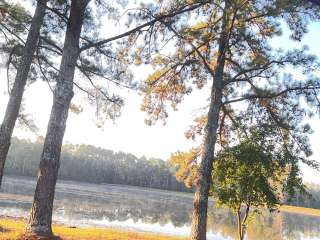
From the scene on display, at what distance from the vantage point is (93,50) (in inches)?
575

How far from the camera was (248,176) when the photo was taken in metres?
14.0

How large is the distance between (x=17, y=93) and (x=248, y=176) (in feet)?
25.9

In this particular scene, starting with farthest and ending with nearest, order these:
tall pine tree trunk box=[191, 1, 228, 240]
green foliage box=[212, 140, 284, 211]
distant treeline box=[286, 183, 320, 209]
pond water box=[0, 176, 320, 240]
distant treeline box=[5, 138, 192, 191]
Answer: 1. distant treeline box=[5, 138, 192, 191]
2. pond water box=[0, 176, 320, 240]
3. tall pine tree trunk box=[191, 1, 228, 240]
4. green foliage box=[212, 140, 284, 211]
5. distant treeline box=[286, 183, 320, 209]

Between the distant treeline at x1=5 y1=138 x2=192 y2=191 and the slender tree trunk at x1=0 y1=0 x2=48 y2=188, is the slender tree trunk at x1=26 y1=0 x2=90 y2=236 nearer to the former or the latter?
the slender tree trunk at x1=0 y1=0 x2=48 y2=188

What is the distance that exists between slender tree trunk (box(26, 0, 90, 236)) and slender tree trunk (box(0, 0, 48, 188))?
1.13 m

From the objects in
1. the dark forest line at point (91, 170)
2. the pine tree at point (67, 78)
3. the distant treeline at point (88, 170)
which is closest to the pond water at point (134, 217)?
the pine tree at point (67, 78)

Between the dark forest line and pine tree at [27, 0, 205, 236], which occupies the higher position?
the dark forest line

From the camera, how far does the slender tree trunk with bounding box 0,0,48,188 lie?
11.9 meters

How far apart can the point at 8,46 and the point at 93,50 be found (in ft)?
11.1

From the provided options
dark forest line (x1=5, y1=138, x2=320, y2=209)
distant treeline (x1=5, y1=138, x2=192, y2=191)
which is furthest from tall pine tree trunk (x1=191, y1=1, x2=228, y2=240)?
dark forest line (x1=5, y1=138, x2=320, y2=209)

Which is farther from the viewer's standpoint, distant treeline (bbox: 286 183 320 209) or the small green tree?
the small green tree

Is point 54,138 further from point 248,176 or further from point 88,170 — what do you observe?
point 88,170

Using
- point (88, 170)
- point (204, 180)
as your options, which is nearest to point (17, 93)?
point (204, 180)

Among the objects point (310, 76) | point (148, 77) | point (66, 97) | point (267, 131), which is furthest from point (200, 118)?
point (66, 97)
